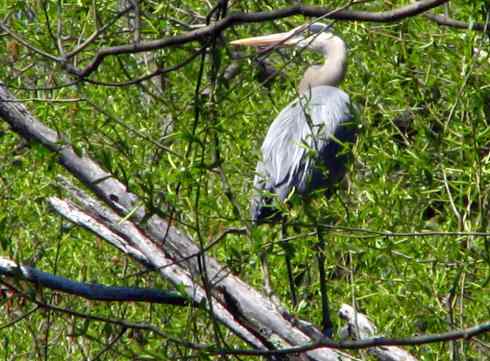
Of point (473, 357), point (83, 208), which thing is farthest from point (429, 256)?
point (83, 208)

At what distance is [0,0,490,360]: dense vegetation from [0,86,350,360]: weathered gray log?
6cm

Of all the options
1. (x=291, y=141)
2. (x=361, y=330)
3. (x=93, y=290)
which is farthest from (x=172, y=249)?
(x=291, y=141)

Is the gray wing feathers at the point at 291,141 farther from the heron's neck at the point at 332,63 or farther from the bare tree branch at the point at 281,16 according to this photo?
the bare tree branch at the point at 281,16

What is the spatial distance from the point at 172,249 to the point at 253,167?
1.06 meters

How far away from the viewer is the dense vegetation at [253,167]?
2.70 metres

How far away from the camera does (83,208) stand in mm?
3182

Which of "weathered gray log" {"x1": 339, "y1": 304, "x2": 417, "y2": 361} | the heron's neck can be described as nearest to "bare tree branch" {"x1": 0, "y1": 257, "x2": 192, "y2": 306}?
"weathered gray log" {"x1": 339, "y1": 304, "x2": 417, "y2": 361}

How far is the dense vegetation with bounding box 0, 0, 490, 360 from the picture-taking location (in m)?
2.70

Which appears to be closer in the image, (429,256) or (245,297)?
(245,297)

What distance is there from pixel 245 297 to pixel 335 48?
231cm

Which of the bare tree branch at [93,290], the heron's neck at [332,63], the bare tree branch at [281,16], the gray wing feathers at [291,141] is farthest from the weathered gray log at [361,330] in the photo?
the heron's neck at [332,63]

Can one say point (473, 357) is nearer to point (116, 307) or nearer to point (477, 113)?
point (477, 113)

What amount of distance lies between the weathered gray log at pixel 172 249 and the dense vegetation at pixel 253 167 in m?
0.06

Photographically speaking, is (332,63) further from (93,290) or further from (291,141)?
(93,290)
